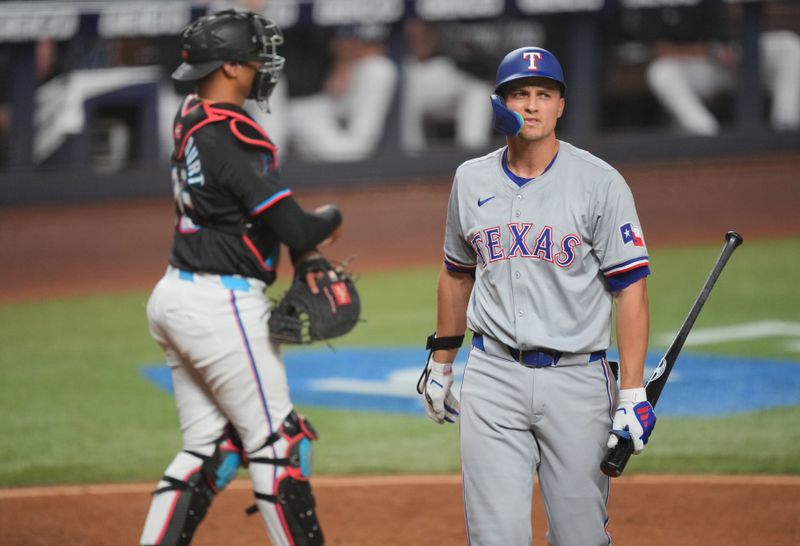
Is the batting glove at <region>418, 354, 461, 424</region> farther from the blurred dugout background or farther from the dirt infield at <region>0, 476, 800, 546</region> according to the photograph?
the blurred dugout background

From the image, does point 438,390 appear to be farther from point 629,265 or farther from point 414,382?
point 414,382

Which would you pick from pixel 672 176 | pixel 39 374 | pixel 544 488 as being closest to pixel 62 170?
pixel 39 374

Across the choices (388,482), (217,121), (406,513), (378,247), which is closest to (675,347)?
(217,121)

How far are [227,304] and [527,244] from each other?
101cm

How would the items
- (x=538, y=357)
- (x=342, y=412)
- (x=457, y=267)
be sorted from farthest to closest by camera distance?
(x=342, y=412)
(x=457, y=267)
(x=538, y=357)

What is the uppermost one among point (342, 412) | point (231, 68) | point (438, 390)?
point (231, 68)

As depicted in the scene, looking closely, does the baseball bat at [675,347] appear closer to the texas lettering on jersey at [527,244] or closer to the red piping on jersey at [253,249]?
the texas lettering on jersey at [527,244]

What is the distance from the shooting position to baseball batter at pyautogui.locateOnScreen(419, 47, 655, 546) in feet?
10.9

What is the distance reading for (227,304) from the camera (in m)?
3.75

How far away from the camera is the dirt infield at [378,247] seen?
5.31 m

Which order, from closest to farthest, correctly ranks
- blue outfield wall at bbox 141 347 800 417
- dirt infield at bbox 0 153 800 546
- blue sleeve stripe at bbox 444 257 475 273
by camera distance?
1. blue sleeve stripe at bbox 444 257 475 273
2. dirt infield at bbox 0 153 800 546
3. blue outfield wall at bbox 141 347 800 417

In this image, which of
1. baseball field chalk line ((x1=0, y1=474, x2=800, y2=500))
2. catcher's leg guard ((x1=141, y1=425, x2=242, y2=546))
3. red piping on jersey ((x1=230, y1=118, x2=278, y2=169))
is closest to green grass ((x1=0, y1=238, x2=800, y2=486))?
baseball field chalk line ((x1=0, y1=474, x2=800, y2=500))

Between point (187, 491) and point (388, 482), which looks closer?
point (187, 491)

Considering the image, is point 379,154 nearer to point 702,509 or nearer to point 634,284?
point 702,509
